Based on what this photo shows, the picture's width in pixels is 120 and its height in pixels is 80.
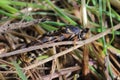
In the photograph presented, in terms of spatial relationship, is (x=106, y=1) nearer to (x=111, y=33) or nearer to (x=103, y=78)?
(x=111, y=33)

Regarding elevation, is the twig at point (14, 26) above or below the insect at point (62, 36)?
above

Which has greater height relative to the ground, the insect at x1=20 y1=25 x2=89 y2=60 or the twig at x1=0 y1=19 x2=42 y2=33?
the twig at x1=0 y1=19 x2=42 y2=33

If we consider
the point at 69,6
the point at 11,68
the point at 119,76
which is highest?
the point at 69,6

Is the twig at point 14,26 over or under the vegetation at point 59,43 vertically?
over

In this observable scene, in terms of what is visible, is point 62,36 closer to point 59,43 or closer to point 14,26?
point 59,43

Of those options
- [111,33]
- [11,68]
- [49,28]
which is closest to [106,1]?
[111,33]

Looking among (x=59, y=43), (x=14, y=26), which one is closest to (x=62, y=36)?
(x=59, y=43)
